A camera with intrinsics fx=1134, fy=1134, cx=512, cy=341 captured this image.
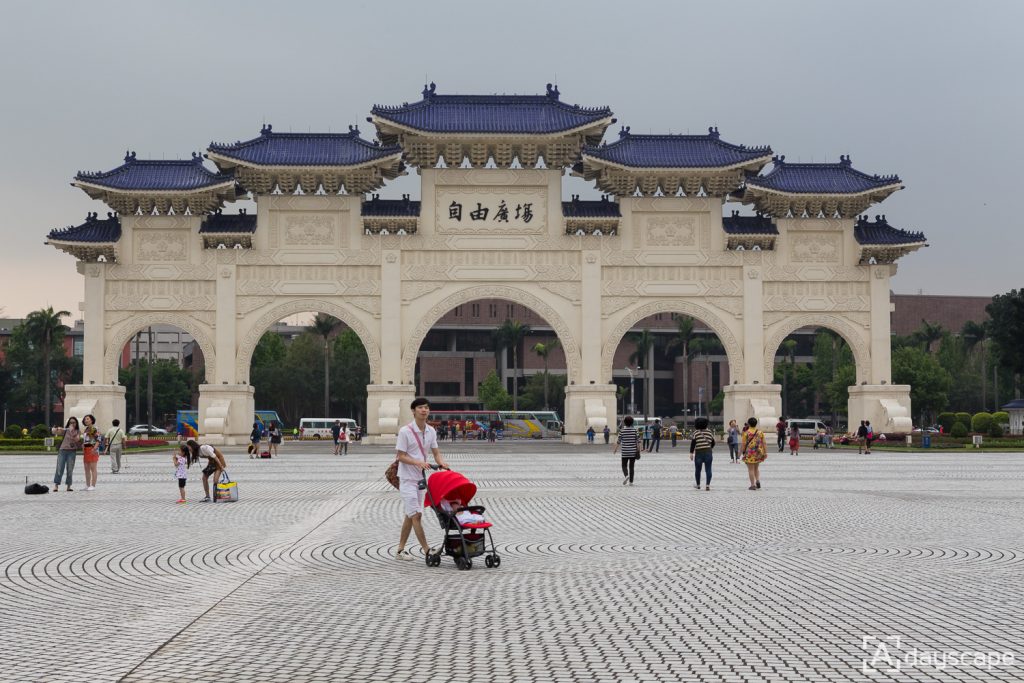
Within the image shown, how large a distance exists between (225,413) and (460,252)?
410 inches

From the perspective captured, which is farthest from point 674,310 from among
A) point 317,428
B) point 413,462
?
point 413,462

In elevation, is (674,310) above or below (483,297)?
below

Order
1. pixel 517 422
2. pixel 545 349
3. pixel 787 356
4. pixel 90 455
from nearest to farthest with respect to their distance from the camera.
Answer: pixel 90 455, pixel 517 422, pixel 545 349, pixel 787 356

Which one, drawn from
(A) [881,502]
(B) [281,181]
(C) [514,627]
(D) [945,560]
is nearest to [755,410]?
(B) [281,181]

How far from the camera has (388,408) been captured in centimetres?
4169

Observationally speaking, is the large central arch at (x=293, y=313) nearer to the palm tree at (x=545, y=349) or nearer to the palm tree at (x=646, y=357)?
the palm tree at (x=545, y=349)

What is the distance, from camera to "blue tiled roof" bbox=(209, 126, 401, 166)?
1641 inches

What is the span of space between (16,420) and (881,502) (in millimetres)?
75364

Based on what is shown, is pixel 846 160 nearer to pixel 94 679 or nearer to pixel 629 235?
pixel 629 235

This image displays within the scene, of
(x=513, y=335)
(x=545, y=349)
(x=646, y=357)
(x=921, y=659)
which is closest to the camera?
(x=921, y=659)

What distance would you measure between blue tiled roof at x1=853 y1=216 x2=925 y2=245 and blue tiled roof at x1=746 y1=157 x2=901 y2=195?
1.67 meters

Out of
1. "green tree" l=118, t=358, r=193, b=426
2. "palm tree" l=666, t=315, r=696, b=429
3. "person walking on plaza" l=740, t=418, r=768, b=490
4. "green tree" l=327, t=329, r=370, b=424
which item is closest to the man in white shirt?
"person walking on plaza" l=740, t=418, r=768, b=490

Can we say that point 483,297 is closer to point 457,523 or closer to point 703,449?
point 703,449

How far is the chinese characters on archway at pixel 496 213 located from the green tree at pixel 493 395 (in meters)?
39.5
